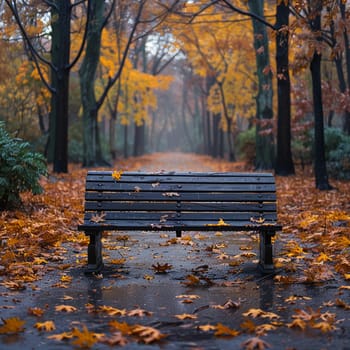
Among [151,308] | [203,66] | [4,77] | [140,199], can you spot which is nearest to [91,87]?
[4,77]

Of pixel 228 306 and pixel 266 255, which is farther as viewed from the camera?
pixel 266 255

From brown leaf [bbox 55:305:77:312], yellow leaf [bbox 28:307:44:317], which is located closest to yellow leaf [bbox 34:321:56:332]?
yellow leaf [bbox 28:307:44:317]

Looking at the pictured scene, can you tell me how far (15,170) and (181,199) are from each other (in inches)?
153

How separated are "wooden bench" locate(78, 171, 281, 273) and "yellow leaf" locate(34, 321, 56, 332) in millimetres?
1806

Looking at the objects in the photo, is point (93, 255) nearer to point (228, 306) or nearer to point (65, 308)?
point (65, 308)

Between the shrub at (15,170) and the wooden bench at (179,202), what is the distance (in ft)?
10.7

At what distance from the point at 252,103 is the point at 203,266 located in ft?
98.8

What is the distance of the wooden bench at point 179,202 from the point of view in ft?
20.1

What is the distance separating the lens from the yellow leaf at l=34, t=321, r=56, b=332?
418 centimetres

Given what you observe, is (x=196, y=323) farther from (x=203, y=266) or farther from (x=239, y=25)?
(x=239, y=25)

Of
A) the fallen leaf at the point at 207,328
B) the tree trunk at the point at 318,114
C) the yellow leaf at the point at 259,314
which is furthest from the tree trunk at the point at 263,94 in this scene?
the fallen leaf at the point at 207,328

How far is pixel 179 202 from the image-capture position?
6.27 m

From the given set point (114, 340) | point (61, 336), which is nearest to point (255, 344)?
point (114, 340)

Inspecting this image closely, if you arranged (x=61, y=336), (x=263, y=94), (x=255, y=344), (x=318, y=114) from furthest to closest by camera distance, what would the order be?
(x=263, y=94) < (x=318, y=114) < (x=61, y=336) < (x=255, y=344)
